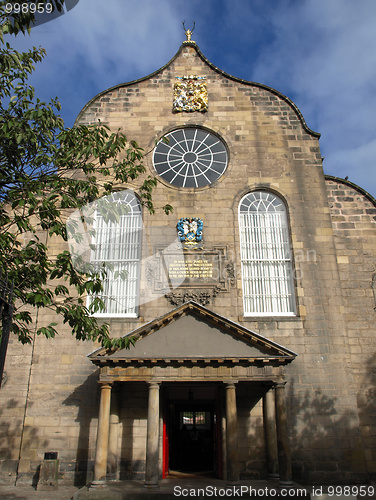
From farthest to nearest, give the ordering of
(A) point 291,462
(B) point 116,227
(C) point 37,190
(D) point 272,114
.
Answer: (D) point 272,114 → (B) point 116,227 → (A) point 291,462 → (C) point 37,190

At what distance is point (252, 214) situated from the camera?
15.1 m

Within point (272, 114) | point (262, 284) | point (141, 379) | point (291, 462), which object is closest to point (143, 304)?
point (141, 379)

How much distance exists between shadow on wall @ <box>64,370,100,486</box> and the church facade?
0.12ft

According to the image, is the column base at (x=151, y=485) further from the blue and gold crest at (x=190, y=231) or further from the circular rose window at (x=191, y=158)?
the circular rose window at (x=191, y=158)

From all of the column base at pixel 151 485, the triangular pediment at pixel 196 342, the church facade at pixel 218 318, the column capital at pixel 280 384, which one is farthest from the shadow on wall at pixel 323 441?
the column base at pixel 151 485

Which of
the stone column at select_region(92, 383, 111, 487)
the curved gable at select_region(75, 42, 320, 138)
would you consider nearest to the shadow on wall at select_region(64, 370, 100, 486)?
the stone column at select_region(92, 383, 111, 487)

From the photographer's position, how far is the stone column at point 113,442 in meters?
11.6

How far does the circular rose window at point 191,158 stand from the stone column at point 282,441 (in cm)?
770

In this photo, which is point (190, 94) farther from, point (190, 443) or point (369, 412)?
point (190, 443)

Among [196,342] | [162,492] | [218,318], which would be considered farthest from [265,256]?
[162,492]

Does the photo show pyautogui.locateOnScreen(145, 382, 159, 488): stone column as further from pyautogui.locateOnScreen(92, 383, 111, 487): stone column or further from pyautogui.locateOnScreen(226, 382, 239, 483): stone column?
pyautogui.locateOnScreen(226, 382, 239, 483): stone column

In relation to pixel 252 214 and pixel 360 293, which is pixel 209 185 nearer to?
pixel 252 214

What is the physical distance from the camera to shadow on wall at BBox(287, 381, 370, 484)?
1194 cm

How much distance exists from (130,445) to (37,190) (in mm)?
8209
